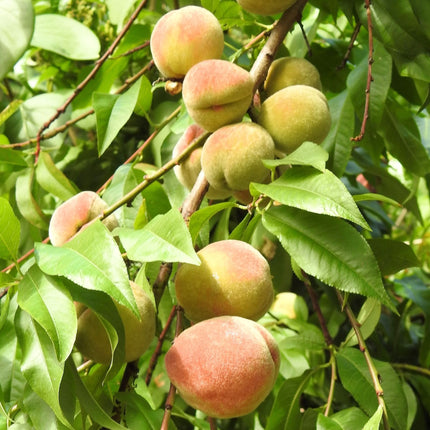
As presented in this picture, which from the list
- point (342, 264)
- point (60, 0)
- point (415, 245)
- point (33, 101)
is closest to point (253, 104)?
point (342, 264)

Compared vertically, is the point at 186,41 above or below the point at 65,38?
above

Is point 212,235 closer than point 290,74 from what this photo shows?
No

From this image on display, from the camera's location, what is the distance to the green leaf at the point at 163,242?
623 mm

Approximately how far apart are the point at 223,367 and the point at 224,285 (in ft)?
0.30

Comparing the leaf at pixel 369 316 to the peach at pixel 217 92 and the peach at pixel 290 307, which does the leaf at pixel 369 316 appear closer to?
the peach at pixel 217 92

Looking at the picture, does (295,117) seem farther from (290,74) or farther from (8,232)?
(8,232)

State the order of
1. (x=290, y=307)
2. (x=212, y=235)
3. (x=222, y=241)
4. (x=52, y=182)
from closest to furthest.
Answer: (x=222, y=241) → (x=52, y=182) → (x=212, y=235) → (x=290, y=307)

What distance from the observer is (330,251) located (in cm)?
68

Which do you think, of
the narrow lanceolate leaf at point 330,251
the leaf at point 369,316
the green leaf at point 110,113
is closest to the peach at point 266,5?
the green leaf at point 110,113

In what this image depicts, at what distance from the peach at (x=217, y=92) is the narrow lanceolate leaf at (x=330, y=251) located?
17cm

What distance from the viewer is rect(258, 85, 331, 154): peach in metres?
0.80

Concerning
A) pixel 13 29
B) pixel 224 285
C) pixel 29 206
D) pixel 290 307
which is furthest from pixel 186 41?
pixel 290 307

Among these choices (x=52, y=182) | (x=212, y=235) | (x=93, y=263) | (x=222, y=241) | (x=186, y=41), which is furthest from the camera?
(x=212, y=235)

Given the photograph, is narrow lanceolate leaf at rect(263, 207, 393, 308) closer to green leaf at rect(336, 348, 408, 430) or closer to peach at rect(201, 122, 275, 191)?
peach at rect(201, 122, 275, 191)
